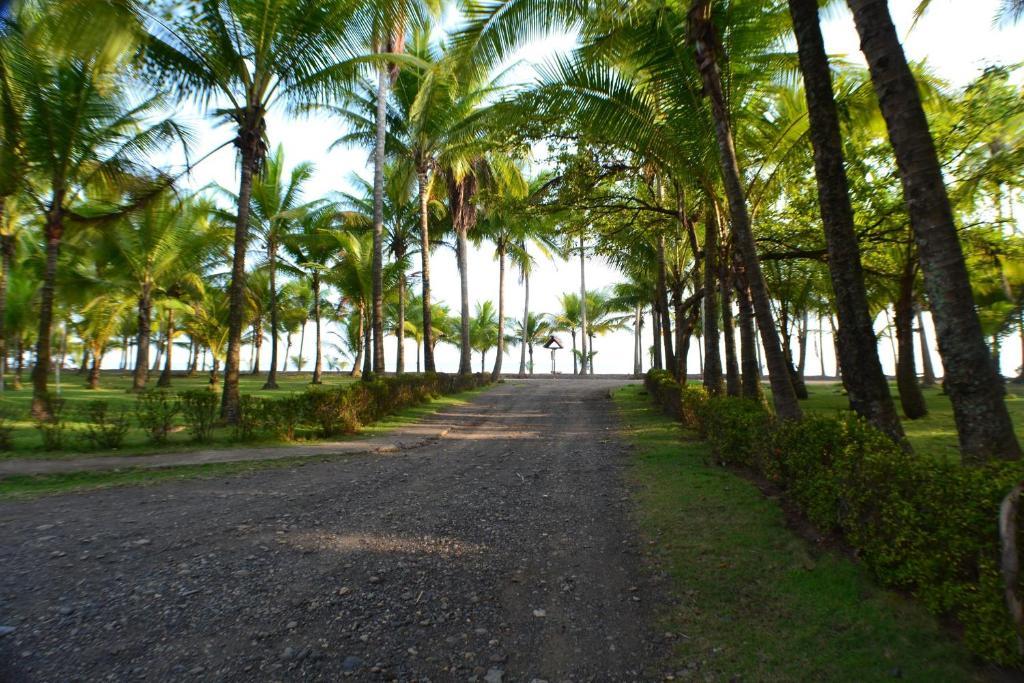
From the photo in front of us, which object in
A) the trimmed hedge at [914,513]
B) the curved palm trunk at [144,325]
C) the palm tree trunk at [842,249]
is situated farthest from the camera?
the curved palm trunk at [144,325]

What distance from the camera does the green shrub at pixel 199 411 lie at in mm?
9258

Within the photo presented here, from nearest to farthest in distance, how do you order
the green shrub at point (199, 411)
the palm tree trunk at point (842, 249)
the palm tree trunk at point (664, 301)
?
the palm tree trunk at point (842, 249) < the green shrub at point (199, 411) < the palm tree trunk at point (664, 301)

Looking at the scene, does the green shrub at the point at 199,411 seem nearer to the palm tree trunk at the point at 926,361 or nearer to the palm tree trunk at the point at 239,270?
the palm tree trunk at the point at 239,270

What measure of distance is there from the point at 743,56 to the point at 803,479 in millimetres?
7194

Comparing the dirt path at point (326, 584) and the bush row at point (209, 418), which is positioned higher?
the bush row at point (209, 418)

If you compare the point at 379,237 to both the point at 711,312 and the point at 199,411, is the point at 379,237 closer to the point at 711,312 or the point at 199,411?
the point at 199,411

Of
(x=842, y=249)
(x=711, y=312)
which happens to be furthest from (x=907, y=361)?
(x=842, y=249)

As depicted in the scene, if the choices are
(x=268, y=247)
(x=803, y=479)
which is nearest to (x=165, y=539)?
(x=803, y=479)

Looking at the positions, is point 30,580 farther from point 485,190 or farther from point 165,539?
point 485,190

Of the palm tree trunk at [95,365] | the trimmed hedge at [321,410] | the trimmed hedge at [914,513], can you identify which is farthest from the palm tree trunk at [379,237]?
the palm tree trunk at [95,365]

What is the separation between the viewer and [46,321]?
11.3 meters

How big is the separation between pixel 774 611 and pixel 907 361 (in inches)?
500

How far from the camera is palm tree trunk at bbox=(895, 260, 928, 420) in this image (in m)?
12.4

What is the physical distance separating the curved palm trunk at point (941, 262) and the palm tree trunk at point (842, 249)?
1.09 meters
